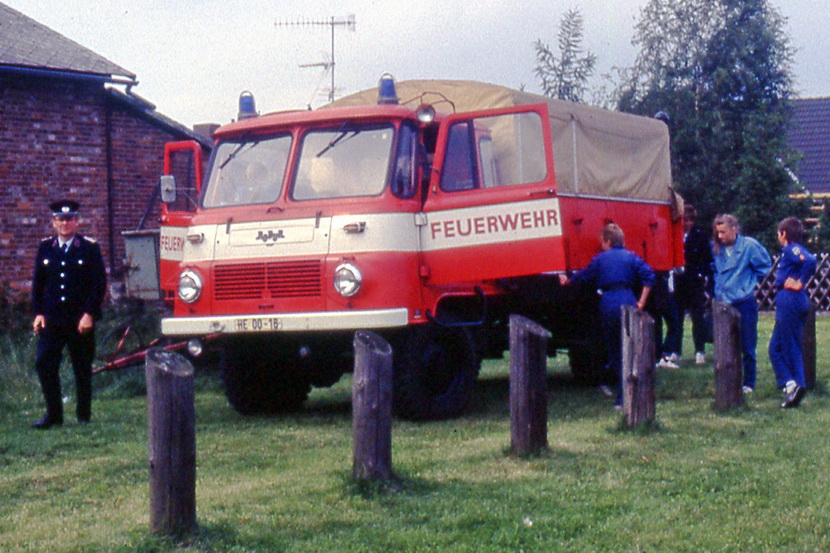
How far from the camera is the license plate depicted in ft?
34.1

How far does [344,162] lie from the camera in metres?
10.8

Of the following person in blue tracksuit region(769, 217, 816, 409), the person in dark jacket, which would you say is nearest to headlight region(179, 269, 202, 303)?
person in blue tracksuit region(769, 217, 816, 409)

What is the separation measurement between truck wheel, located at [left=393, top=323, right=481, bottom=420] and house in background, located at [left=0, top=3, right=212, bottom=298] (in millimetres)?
7534

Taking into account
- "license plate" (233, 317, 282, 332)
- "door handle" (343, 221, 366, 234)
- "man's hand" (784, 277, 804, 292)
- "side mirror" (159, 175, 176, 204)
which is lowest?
"license plate" (233, 317, 282, 332)

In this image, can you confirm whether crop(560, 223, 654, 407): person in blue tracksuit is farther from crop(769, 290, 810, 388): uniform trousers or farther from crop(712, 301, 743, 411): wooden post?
crop(769, 290, 810, 388): uniform trousers

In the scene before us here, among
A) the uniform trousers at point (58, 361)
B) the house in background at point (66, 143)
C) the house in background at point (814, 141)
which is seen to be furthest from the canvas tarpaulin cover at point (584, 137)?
the house in background at point (814, 141)

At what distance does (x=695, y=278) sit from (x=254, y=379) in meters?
5.94

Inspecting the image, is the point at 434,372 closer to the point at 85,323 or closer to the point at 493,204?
the point at 493,204

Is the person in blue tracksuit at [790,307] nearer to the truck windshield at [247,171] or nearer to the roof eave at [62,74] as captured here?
the truck windshield at [247,171]

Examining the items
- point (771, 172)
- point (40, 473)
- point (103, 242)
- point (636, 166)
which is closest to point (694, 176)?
point (771, 172)

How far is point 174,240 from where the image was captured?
11.8 m

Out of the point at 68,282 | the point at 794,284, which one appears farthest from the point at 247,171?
the point at 794,284

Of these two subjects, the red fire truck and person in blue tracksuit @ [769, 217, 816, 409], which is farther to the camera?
person in blue tracksuit @ [769, 217, 816, 409]

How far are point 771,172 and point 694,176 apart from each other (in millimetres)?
3980
